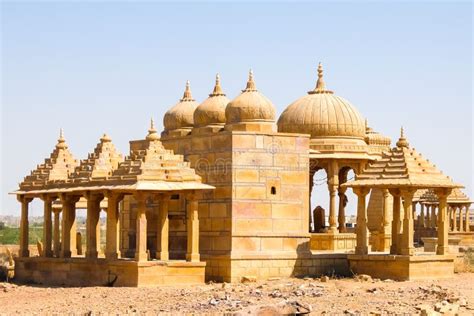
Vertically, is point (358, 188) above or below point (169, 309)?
above

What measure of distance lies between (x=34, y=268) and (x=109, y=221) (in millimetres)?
5090

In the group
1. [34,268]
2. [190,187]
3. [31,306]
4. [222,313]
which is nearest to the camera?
[222,313]

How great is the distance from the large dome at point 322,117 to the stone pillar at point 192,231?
18.9 feet

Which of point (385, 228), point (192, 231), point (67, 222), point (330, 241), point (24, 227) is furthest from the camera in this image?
point (385, 228)

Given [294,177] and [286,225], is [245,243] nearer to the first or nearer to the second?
[286,225]

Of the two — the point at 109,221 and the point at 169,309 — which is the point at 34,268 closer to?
the point at 109,221

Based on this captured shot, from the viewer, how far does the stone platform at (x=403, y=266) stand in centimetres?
2980

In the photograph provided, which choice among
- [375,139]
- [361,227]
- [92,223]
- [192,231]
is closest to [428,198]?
[375,139]

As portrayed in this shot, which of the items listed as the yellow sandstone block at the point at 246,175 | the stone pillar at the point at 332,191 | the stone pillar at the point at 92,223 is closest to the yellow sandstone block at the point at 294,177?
the yellow sandstone block at the point at 246,175

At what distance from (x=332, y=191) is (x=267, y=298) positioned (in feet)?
27.4

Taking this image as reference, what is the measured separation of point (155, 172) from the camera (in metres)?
29.1

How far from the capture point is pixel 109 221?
97.7 feet

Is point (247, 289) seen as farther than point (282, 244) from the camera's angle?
No

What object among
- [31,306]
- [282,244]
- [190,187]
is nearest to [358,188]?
[282,244]
